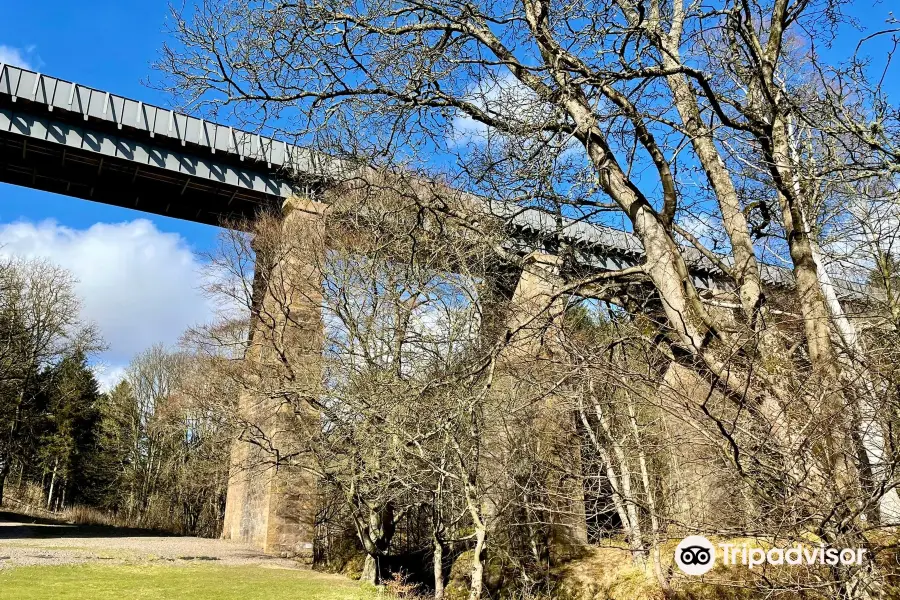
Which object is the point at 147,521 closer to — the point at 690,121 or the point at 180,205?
the point at 180,205

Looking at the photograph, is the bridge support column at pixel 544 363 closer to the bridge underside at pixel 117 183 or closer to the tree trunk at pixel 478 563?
the tree trunk at pixel 478 563

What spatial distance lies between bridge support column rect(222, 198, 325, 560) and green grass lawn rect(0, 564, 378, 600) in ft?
7.87

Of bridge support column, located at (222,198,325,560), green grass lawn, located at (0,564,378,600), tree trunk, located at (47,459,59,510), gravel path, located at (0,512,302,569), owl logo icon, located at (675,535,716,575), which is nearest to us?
owl logo icon, located at (675,535,716,575)

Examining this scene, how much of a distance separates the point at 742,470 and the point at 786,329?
1.57 m

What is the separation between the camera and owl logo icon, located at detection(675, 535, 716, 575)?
14.5 ft

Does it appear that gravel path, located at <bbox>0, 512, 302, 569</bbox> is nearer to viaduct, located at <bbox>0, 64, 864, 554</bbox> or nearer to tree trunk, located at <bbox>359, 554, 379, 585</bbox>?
viaduct, located at <bbox>0, 64, 864, 554</bbox>

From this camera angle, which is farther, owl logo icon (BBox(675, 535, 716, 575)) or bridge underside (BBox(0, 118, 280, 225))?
bridge underside (BBox(0, 118, 280, 225))

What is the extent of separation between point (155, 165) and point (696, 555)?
17.5m

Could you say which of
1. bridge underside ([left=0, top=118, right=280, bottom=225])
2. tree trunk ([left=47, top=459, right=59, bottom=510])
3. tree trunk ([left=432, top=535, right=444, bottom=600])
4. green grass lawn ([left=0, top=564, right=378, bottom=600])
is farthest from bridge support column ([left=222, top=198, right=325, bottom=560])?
tree trunk ([left=47, top=459, right=59, bottom=510])

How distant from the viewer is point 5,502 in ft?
110

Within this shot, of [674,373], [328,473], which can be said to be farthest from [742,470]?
[328,473]

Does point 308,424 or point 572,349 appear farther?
point 308,424

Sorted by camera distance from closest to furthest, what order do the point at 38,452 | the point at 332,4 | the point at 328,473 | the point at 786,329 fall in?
the point at 786,329 → the point at 332,4 → the point at 328,473 → the point at 38,452

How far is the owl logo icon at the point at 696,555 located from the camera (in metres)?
4.42
